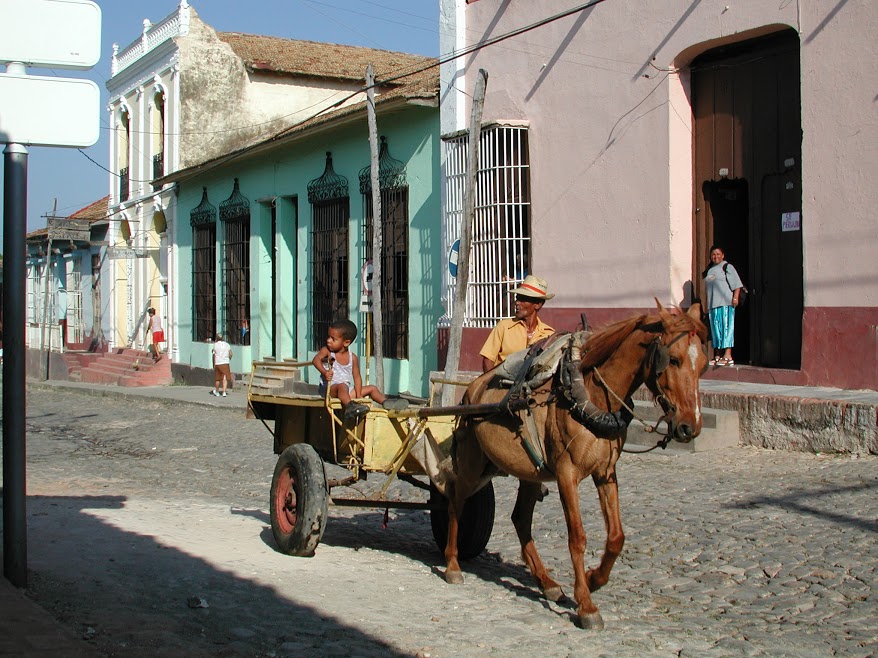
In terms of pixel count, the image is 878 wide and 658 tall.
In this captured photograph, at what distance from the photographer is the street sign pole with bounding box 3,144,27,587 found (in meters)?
5.32

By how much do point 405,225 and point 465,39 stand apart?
138 inches

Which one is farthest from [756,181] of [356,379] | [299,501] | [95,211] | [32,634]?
[95,211]

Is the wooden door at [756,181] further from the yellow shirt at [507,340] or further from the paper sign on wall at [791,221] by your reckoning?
the yellow shirt at [507,340]

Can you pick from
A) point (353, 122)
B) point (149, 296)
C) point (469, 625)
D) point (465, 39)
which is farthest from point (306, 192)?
point (469, 625)

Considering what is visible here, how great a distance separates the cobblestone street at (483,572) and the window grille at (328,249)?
10142mm

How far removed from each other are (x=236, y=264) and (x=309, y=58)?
6800 millimetres

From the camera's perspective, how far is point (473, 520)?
6520 millimetres

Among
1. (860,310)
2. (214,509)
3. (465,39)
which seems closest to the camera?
(214,509)

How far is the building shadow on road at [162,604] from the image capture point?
15.5ft

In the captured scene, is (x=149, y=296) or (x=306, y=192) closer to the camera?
(x=306, y=192)

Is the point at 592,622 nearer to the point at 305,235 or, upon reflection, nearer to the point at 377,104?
the point at 377,104

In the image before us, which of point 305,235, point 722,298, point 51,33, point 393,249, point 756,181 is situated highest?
point 305,235

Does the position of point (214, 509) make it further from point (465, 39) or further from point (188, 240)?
point (188, 240)

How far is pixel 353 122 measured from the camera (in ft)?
62.9
